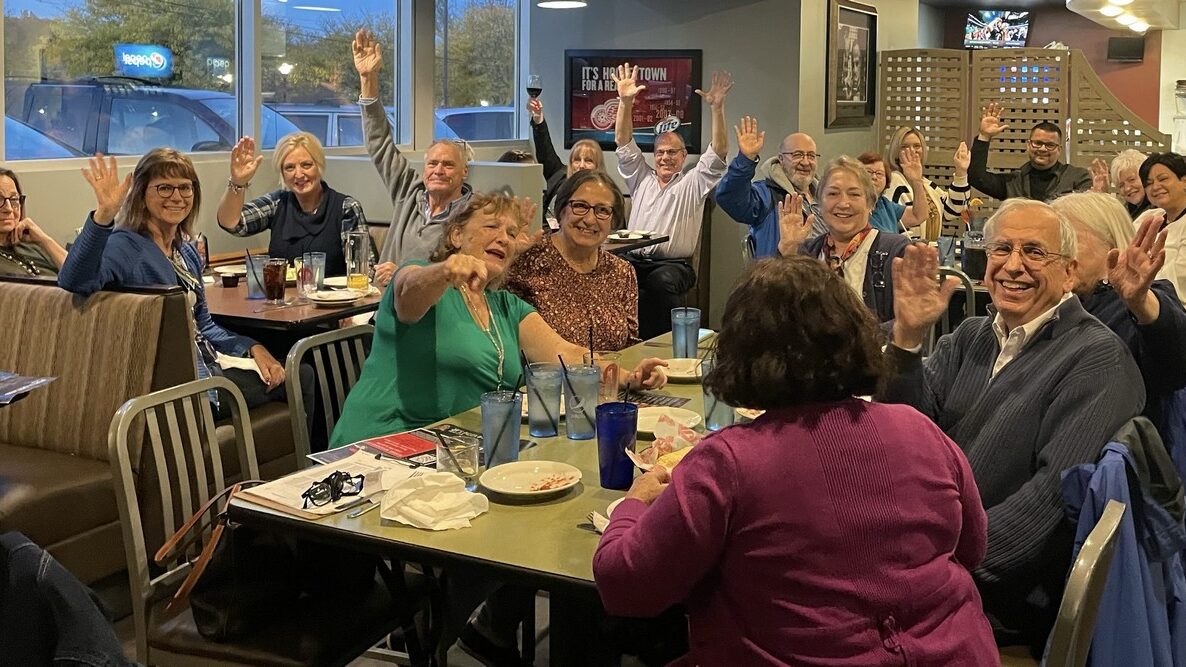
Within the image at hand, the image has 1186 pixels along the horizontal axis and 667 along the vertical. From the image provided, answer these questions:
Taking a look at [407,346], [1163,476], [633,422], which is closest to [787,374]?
[633,422]

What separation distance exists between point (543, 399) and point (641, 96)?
612cm

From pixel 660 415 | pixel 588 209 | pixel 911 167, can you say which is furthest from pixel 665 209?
pixel 660 415

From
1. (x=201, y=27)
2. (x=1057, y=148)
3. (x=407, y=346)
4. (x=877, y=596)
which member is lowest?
(x=877, y=596)

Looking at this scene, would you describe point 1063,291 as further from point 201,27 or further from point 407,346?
point 201,27

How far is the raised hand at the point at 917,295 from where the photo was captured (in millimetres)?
2041

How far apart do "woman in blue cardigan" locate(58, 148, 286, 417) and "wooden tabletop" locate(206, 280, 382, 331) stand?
9 centimetres

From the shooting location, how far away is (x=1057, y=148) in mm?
6301

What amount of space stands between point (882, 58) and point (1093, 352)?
7.60 metres

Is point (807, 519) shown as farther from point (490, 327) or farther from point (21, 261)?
point (21, 261)

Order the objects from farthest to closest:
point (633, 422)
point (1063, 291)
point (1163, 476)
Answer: point (1063, 291) → point (633, 422) → point (1163, 476)

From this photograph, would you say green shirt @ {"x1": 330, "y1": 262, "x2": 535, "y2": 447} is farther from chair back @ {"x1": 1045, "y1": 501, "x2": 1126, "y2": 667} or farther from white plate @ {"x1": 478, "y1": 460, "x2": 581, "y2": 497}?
chair back @ {"x1": 1045, "y1": 501, "x2": 1126, "y2": 667}

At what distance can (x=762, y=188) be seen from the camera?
4.95 m

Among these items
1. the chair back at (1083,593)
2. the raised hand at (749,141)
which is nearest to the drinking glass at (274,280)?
the raised hand at (749,141)

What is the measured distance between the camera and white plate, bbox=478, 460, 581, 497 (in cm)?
190
